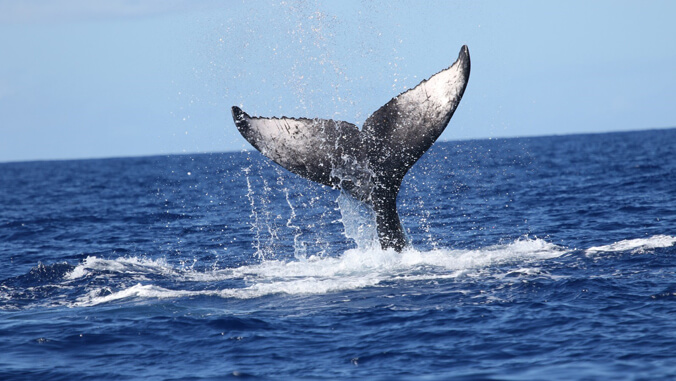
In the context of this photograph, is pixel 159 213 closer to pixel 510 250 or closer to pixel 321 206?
pixel 321 206

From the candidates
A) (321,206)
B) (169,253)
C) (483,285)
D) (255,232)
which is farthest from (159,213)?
(483,285)

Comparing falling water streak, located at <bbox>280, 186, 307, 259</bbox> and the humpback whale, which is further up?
the humpback whale

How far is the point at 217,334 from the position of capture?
8344 millimetres

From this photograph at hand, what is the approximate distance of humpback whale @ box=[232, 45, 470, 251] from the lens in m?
8.92

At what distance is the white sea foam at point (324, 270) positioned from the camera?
10.3 m

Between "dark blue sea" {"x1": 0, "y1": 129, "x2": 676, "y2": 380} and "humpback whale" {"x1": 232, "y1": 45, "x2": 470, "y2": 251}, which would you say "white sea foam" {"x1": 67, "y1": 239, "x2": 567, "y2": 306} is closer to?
"dark blue sea" {"x1": 0, "y1": 129, "x2": 676, "y2": 380}

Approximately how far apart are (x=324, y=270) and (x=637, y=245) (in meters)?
4.67

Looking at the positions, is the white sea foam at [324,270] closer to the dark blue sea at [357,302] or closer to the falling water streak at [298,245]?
the dark blue sea at [357,302]

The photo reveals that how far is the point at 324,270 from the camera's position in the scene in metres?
11.5

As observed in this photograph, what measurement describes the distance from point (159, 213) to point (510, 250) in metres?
14.5

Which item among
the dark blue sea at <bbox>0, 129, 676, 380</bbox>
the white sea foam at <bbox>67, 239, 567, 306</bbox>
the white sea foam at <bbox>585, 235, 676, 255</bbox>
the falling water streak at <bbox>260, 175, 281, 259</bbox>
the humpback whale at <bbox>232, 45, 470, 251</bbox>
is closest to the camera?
the dark blue sea at <bbox>0, 129, 676, 380</bbox>

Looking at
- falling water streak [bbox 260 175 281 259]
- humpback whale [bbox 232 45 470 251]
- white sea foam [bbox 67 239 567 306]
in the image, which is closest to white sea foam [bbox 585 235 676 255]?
white sea foam [bbox 67 239 567 306]

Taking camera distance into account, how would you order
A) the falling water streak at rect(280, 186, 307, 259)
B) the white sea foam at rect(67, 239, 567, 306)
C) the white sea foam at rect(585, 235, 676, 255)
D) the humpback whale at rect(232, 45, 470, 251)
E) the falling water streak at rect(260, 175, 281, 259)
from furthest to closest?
the falling water streak at rect(260, 175, 281, 259)
the falling water streak at rect(280, 186, 307, 259)
the white sea foam at rect(585, 235, 676, 255)
the white sea foam at rect(67, 239, 567, 306)
the humpback whale at rect(232, 45, 470, 251)

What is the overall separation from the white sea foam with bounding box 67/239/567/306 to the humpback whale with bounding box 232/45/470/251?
1418 millimetres
